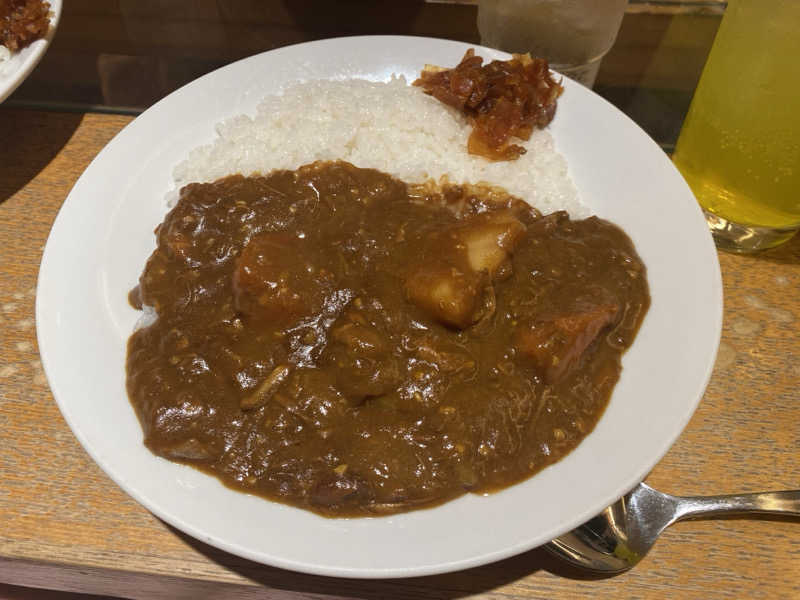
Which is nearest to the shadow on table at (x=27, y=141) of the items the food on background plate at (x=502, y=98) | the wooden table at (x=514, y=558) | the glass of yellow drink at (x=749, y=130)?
the wooden table at (x=514, y=558)

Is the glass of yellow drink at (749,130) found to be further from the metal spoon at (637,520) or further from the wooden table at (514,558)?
the metal spoon at (637,520)

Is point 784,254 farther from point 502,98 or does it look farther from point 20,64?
point 20,64

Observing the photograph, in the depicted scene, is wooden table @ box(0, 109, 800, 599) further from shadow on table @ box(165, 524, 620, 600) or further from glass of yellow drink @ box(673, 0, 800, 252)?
glass of yellow drink @ box(673, 0, 800, 252)

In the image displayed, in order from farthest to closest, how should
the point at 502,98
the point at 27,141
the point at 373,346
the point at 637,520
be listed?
the point at 27,141
the point at 502,98
the point at 637,520
the point at 373,346

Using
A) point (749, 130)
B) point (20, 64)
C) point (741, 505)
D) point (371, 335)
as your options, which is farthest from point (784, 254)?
point (20, 64)

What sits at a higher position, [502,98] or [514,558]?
[502,98]

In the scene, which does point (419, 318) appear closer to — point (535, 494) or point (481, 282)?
point (481, 282)

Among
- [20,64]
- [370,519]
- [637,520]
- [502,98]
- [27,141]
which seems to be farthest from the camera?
[27,141]

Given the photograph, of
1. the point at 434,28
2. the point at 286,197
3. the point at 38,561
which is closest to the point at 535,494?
the point at 286,197
